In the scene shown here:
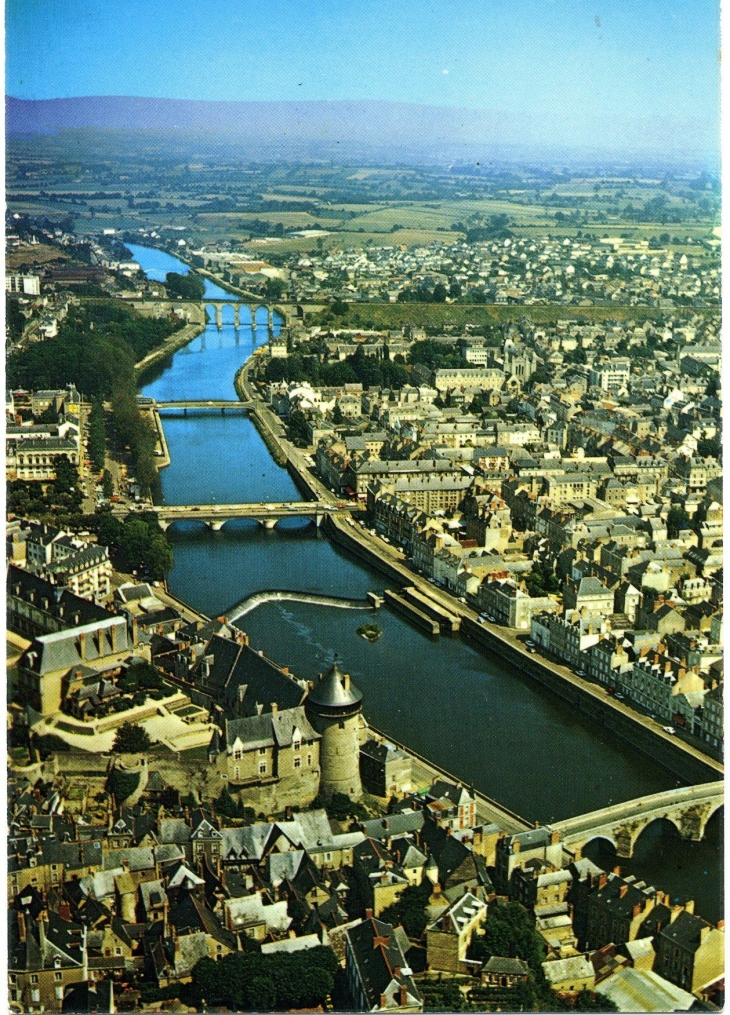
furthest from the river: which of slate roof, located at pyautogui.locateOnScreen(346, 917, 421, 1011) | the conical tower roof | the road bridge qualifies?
the road bridge

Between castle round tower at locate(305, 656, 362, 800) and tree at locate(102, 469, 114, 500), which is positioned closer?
castle round tower at locate(305, 656, 362, 800)

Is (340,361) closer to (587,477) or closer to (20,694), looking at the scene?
(587,477)

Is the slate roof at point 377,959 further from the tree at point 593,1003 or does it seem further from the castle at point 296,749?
the castle at point 296,749

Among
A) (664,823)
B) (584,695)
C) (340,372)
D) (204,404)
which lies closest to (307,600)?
(584,695)

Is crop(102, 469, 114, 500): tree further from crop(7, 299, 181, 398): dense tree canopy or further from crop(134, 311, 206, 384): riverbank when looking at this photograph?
crop(134, 311, 206, 384): riverbank

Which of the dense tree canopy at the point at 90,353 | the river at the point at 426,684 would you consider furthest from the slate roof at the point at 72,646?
the dense tree canopy at the point at 90,353

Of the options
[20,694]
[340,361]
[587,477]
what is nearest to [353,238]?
[340,361]
